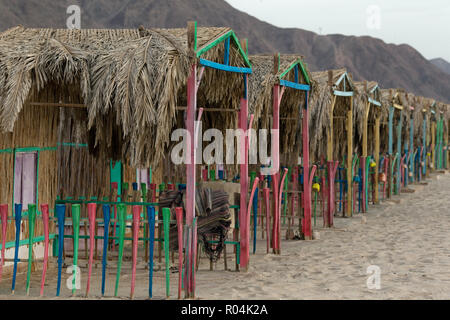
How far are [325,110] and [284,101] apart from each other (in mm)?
1352

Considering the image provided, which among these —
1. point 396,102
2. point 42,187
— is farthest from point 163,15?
point 42,187

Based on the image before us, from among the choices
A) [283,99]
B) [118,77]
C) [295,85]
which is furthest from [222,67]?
[283,99]

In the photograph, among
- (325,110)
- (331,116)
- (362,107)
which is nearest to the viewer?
(325,110)

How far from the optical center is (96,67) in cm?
720

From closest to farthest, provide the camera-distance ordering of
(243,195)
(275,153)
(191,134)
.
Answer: (191,134)
(243,195)
(275,153)

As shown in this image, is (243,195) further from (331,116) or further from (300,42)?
(300,42)

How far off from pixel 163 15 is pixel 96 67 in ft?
218

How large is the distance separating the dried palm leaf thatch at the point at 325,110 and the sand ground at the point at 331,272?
2.04 metres

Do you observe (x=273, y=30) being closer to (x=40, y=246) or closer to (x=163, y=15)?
(x=163, y=15)

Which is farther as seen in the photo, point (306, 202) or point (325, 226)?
point (325, 226)

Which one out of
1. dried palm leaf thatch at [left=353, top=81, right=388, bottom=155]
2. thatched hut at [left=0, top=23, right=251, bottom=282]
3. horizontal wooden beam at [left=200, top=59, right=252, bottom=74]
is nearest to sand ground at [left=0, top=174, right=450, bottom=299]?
thatched hut at [left=0, top=23, right=251, bottom=282]

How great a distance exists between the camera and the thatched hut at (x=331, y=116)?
12867 millimetres

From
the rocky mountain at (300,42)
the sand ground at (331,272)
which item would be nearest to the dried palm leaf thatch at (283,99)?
the sand ground at (331,272)

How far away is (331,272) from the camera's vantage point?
29.6 ft
